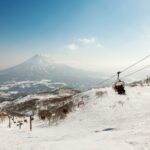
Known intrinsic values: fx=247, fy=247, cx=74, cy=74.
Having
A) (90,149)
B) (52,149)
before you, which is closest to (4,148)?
(52,149)

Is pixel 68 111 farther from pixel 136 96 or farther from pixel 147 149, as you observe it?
pixel 147 149

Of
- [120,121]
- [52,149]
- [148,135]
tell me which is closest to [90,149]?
[52,149]

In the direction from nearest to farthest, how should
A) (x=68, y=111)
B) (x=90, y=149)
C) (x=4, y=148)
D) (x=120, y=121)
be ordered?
1. (x=90, y=149)
2. (x=4, y=148)
3. (x=120, y=121)
4. (x=68, y=111)

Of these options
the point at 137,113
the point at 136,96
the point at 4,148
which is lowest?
the point at 4,148

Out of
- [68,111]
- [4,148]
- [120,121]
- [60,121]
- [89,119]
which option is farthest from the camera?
[68,111]

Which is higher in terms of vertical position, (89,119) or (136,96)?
(136,96)

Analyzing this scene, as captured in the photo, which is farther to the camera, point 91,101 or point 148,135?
point 91,101
